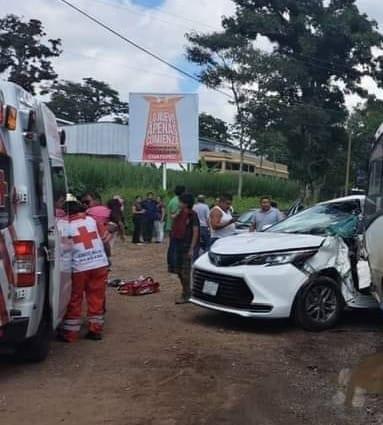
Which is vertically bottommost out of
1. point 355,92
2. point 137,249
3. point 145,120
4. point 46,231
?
point 137,249

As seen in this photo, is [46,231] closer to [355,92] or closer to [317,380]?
[317,380]

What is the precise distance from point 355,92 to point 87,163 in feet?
54.5

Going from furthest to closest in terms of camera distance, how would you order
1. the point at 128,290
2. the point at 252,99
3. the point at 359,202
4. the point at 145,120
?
the point at 252,99 < the point at 145,120 < the point at 128,290 < the point at 359,202

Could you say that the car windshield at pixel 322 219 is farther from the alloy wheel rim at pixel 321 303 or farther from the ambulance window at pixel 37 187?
the ambulance window at pixel 37 187

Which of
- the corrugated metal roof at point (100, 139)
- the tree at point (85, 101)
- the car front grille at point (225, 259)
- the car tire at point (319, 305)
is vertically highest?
the tree at point (85, 101)

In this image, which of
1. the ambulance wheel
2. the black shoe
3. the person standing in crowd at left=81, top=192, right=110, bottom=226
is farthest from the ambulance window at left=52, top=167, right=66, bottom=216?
the person standing in crowd at left=81, top=192, right=110, bottom=226

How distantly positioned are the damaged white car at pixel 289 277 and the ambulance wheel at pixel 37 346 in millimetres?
2430

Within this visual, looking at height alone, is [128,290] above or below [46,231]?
below

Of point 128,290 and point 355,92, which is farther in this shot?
point 355,92

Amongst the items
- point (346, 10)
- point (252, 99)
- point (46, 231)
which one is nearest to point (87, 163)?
point (252, 99)

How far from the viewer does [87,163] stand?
30.6 meters

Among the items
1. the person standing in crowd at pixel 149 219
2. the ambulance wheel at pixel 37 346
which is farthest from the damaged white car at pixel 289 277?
the person standing in crowd at pixel 149 219

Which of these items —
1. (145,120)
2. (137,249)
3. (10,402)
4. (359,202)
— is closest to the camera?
(10,402)

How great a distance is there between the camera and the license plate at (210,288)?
860 cm
